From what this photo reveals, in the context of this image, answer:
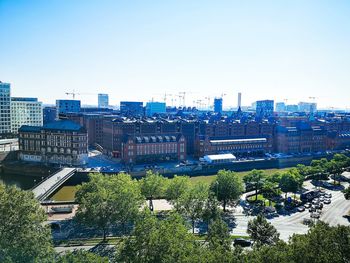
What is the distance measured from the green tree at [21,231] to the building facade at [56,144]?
134 feet

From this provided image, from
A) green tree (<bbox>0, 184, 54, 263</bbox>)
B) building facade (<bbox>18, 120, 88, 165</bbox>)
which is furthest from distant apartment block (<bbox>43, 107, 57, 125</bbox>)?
green tree (<bbox>0, 184, 54, 263</bbox>)

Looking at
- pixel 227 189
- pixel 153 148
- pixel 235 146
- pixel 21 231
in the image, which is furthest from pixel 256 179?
pixel 21 231

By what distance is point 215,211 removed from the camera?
102ft

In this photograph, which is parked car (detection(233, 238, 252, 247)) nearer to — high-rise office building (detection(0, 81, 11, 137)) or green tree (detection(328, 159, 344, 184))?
green tree (detection(328, 159, 344, 184))

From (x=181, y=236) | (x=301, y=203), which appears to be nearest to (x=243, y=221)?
(x=301, y=203)

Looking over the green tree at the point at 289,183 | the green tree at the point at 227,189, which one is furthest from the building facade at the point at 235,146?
the green tree at the point at 227,189

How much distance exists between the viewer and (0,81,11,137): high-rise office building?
9344 centimetres

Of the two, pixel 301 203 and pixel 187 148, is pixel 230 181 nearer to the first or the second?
pixel 301 203

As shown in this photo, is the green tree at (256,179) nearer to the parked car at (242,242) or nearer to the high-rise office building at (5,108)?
the parked car at (242,242)

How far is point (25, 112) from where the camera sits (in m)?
105

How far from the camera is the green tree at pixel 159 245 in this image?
18969 millimetres

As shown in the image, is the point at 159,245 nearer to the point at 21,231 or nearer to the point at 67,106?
the point at 21,231

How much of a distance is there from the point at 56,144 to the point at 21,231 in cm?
4670

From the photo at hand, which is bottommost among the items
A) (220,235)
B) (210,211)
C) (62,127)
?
(210,211)
